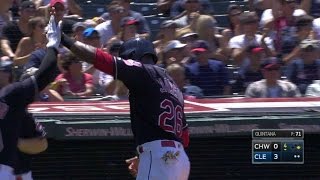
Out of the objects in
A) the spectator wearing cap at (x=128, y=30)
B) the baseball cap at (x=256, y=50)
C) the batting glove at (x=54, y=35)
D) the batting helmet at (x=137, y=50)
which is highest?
the batting glove at (x=54, y=35)

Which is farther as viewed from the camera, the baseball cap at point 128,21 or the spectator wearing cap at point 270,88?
the baseball cap at point 128,21

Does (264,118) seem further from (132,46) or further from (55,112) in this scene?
(132,46)

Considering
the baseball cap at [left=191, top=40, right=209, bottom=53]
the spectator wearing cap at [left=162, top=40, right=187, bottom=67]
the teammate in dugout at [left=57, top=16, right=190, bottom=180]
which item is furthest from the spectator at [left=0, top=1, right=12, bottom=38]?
the teammate in dugout at [left=57, top=16, right=190, bottom=180]

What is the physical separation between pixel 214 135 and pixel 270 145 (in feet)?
1.79

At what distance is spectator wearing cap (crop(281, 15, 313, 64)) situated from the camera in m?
8.09

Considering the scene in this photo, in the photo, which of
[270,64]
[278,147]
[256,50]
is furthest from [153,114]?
[256,50]

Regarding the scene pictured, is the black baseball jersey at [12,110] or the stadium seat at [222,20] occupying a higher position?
the black baseball jersey at [12,110]

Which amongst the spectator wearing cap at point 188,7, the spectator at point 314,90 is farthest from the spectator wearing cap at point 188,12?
the spectator at point 314,90

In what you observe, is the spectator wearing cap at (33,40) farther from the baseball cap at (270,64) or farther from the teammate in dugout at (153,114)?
the teammate in dugout at (153,114)

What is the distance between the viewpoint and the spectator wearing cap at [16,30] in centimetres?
793

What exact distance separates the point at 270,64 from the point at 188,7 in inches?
56.9

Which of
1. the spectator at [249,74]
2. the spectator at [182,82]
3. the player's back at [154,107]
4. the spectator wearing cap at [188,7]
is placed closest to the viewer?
the player's back at [154,107]

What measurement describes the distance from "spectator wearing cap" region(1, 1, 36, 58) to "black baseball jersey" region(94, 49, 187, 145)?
10.4ft

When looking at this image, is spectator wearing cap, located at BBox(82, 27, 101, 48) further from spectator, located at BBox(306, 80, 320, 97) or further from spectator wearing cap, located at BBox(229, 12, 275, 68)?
spectator, located at BBox(306, 80, 320, 97)
